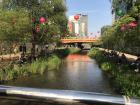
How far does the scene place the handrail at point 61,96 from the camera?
182 centimetres

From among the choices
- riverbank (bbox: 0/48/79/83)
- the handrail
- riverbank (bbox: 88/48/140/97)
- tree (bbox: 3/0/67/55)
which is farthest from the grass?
the handrail

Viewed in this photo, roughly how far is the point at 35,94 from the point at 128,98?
571mm

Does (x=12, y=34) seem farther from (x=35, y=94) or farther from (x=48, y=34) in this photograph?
(x=35, y=94)

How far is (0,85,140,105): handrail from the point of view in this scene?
1815 millimetres

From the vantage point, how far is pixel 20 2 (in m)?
39.8

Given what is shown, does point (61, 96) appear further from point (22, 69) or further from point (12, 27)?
point (12, 27)

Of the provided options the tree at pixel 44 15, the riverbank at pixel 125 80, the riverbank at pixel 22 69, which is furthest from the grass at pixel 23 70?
the riverbank at pixel 125 80

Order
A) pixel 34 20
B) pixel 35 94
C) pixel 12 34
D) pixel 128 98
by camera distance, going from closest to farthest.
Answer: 1. pixel 128 98
2. pixel 35 94
3. pixel 12 34
4. pixel 34 20

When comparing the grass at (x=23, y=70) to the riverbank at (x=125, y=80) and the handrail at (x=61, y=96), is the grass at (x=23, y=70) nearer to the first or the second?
the riverbank at (x=125, y=80)

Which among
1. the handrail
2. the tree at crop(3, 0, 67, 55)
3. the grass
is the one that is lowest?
the grass

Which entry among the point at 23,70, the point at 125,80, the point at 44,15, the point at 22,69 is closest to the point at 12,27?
the point at 22,69

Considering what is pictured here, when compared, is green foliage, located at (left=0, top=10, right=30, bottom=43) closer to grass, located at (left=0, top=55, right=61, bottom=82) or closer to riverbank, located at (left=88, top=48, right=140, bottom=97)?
grass, located at (left=0, top=55, right=61, bottom=82)

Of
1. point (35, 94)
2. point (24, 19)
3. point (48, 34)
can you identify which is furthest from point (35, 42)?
point (35, 94)

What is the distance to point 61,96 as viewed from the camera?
1.92 meters
